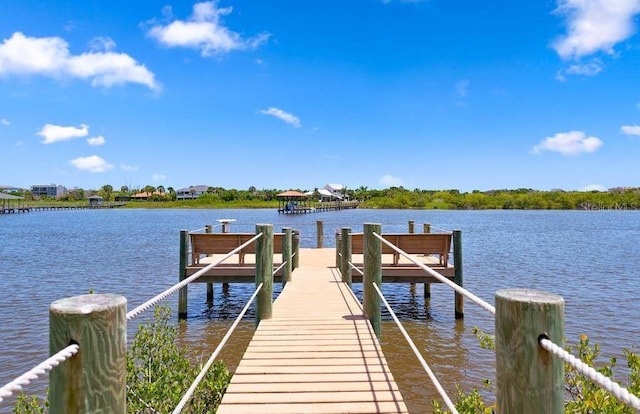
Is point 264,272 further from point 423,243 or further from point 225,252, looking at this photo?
point 423,243

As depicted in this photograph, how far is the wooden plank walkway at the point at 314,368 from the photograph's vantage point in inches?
122

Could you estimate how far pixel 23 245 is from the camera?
26.9 metres

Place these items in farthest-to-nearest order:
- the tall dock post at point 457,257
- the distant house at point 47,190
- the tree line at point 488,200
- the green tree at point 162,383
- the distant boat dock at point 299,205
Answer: the distant house at point 47,190 < the tree line at point 488,200 < the distant boat dock at point 299,205 < the tall dock post at point 457,257 < the green tree at point 162,383

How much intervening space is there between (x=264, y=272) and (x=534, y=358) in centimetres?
431

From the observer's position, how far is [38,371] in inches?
48.7

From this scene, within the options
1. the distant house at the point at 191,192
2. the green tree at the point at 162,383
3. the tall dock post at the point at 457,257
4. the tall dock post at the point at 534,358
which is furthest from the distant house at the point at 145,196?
the tall dock post at the point at 534,358

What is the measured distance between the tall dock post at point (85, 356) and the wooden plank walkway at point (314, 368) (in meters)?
1.61

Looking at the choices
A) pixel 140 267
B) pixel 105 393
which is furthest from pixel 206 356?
pixel 140 267

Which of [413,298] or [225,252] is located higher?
[225,252]

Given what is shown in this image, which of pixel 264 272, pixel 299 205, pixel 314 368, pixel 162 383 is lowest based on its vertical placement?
pixel 162 383

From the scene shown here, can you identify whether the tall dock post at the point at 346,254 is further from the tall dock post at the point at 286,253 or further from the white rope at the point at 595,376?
the white rope at the point at 595,376

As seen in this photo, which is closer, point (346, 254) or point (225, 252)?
point (346, 254)

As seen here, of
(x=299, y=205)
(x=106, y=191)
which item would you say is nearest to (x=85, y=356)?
(x=299, y=205)

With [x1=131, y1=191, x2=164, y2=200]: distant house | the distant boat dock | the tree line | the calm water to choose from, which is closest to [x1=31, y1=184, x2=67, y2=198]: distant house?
[x1=131, y1=191, x2=164, y2=200]: distant house
